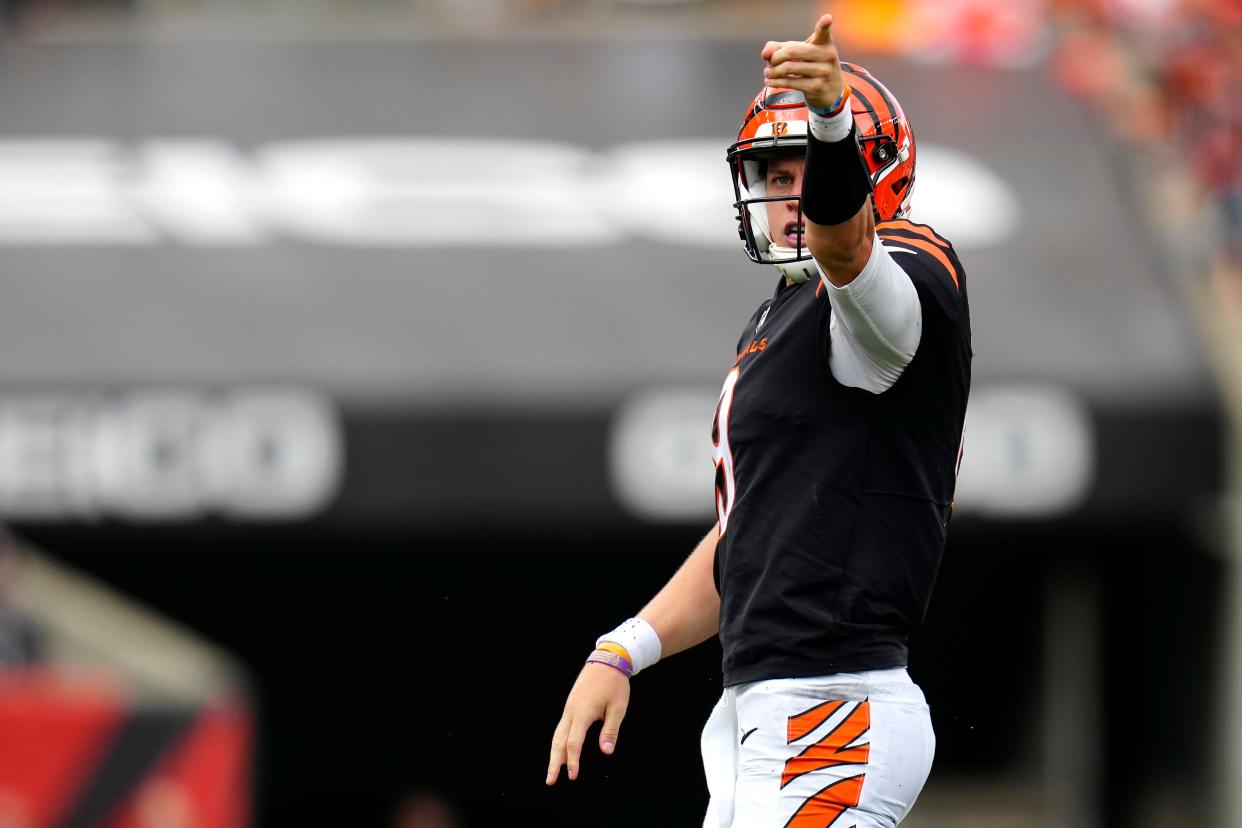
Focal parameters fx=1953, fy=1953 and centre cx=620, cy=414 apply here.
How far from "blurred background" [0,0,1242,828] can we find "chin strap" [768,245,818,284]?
567 centimetres

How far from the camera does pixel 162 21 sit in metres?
13.0

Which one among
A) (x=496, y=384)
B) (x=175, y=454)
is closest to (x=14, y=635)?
(x=175, y=454)

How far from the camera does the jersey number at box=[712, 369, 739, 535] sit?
3123 millimetres

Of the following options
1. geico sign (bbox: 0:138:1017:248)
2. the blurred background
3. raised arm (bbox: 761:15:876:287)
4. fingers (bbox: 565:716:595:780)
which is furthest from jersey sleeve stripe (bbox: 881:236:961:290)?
geico sign (bbox: 0:138:1017:248)

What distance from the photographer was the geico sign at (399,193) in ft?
37.9

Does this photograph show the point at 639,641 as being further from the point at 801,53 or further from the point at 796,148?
the point at 801,53

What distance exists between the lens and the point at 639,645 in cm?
334

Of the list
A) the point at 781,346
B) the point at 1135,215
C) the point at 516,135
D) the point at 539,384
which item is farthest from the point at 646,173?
the point at 781,346

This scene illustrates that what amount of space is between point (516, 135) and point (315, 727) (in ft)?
14.3

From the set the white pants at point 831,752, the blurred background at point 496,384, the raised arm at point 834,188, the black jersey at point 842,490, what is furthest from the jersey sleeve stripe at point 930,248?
the blurred background at point 496,384

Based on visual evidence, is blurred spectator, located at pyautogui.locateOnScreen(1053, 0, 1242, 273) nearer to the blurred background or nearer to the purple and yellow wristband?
the blurred background

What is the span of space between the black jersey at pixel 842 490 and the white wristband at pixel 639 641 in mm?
320

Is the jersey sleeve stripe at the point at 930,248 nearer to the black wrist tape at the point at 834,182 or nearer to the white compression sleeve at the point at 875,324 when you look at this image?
the white compression sleeve at the point at 875,324

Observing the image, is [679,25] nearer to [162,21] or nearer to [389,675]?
[162,21]
